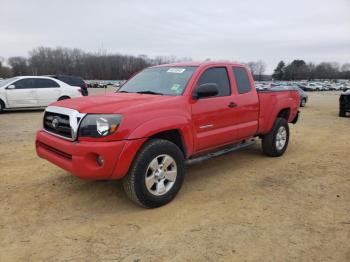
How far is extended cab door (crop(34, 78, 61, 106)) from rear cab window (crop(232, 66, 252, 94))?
10.7 m

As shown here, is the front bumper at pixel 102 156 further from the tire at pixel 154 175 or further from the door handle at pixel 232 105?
the door handle at pixel 232 105

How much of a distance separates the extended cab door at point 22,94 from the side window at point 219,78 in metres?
11.0

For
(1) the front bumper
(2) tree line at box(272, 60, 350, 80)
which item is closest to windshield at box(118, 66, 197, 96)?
(1) the front bumper

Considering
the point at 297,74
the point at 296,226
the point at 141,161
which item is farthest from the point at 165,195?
the point at 297,74

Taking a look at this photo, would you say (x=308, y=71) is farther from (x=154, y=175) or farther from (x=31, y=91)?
(x=154, y=175)

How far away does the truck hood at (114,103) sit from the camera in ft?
13.0

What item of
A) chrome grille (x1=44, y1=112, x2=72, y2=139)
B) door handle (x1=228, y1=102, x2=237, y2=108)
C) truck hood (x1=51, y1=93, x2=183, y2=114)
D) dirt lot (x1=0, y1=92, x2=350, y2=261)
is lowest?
dirt lot (x1=0, y1=92, x2=350, y2=261)

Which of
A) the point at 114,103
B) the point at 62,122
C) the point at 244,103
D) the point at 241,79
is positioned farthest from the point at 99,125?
the point at 241,79

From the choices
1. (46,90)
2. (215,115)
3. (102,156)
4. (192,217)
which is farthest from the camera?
(46,90)

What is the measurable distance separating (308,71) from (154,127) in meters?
142

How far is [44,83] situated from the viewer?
47.9 feet

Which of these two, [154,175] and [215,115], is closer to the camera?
[154,175]

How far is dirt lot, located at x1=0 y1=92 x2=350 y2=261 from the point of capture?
→ 10.9ft

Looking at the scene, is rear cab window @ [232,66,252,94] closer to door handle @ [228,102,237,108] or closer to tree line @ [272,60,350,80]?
door handle @ [228,102,237,108]
